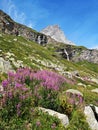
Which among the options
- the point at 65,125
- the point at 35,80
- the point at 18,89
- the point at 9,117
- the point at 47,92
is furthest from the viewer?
the point at 35,80

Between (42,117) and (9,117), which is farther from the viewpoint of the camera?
(42,117)

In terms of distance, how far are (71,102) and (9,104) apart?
3812 mm

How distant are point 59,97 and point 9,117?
3290 millimetres

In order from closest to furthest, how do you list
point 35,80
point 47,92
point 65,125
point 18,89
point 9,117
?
point 9,117 → point 18,89 → point 65,125 → point 47,92 → point 35,80

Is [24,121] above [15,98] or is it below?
below

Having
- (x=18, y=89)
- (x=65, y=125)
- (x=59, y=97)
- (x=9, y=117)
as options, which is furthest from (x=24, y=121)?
(x=59, y=97)

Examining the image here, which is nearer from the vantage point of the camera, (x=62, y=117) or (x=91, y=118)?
(x=62, y=117)

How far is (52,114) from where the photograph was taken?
10.9m

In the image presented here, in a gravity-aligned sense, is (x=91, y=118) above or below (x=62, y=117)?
below

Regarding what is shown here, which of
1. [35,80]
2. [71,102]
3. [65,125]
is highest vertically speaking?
[35,80]

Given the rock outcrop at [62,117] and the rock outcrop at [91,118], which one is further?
the rock outcrop at [91,118]

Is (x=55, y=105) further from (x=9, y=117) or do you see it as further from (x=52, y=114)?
(x=9, y=117)

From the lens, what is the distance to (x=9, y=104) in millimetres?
9414

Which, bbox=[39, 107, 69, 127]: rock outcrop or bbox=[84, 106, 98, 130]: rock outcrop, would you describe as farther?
bbox=[84, 106, 98, 130]: rock outcrop
